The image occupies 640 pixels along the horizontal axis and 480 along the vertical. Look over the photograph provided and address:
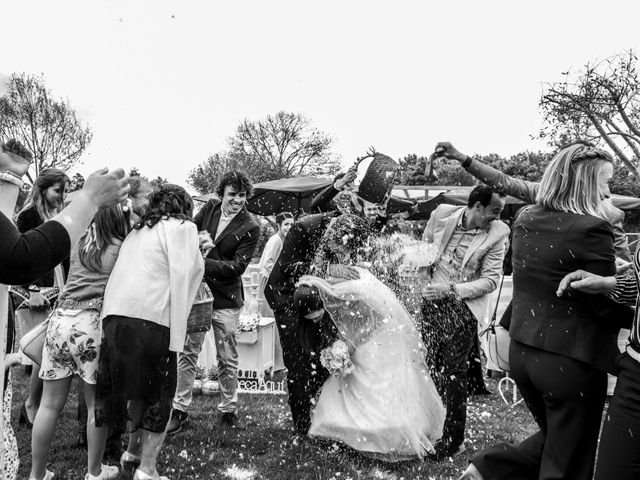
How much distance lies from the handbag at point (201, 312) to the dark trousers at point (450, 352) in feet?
5.94

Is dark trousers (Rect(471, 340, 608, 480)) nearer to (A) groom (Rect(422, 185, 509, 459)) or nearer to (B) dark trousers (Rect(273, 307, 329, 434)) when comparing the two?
(A) groom (Rect(422, 185, 509, 459))

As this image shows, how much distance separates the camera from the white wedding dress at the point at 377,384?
359 centimetres

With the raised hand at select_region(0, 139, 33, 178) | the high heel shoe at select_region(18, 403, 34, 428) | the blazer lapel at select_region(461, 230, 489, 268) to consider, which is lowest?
the high heel shoe at select_region(18, 403, 34, 428)

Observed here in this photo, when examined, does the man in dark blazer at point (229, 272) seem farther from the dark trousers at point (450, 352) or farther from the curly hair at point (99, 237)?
the dark trousers at point (450, 352)

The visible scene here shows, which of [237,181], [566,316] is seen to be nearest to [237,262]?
[237,181]

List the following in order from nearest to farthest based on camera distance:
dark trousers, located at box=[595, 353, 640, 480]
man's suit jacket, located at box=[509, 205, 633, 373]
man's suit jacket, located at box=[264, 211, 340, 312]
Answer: dark trousers, located at box=[595, 353, 640, 480], man's suit jacket, located at box=[509, 205, 633, 373], man's suit jacket, located at box=[264, 211, 340, 312]

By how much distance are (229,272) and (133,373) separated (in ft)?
5.32

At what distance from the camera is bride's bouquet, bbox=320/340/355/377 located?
3.72 metres

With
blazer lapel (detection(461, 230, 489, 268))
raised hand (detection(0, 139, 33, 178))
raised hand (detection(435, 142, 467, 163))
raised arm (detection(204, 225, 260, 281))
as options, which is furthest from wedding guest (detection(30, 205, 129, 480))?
blazer lapel (detection(461, 230, 489, 268))

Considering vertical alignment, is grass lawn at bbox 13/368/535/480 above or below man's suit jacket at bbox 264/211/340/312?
below

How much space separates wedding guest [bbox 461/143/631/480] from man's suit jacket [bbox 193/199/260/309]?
2632 millimetres

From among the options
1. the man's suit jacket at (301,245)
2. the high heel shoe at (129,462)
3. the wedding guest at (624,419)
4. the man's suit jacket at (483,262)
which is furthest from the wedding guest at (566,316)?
the high heel shoe at (129,462)

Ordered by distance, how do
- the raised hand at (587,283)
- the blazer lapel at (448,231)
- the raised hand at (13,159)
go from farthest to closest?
the blazer lapel at (448,231)
the raised hand at (587,283)
the raised hand at (13,159)

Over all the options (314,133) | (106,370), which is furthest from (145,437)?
(314,133)
